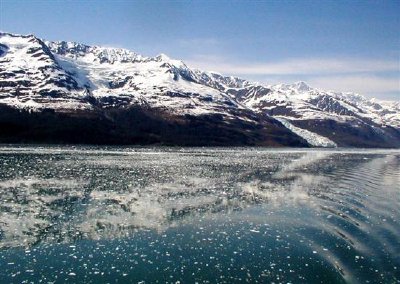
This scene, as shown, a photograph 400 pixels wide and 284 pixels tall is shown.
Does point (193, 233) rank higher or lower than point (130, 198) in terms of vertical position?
lower

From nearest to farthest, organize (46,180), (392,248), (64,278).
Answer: (64,278) → (392,248) → (46,180)

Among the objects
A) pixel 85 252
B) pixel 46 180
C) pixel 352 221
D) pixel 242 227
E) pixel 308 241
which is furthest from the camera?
pixel 46 180

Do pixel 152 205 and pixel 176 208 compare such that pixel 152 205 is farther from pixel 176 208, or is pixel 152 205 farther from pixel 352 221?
pixel 352 221

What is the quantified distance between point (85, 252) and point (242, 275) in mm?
14413

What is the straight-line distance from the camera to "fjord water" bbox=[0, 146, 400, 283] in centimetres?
3322

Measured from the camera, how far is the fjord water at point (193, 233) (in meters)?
33.2

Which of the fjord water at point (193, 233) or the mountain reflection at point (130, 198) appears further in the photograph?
the mountain reflection at point (130, 198)

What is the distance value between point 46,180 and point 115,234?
44.4m

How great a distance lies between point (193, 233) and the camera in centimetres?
4525

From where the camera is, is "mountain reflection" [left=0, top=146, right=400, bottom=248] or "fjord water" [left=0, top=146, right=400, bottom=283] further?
"mountain reflection" [left=0, top=146, right=400, bottom=248]

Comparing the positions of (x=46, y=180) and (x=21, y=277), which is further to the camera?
(x=46, y=180)

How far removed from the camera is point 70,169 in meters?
106

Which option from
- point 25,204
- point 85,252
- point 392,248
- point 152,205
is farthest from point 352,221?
point 25,204

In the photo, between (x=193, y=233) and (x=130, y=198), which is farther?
(x=130, y=198)
